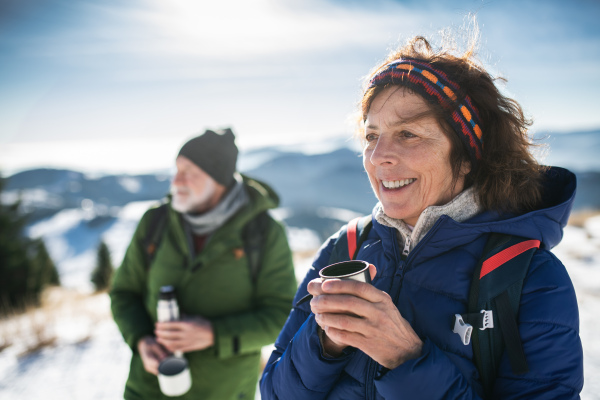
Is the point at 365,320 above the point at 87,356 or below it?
above

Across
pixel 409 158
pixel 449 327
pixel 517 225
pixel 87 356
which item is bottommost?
pixel 87 356

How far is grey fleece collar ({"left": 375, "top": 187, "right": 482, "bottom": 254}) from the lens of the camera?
1535mm

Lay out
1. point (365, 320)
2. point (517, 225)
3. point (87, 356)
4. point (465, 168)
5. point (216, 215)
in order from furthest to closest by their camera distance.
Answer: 1. point (87, 356)
2. point (216, 215)
3. point (465, 168)
4. point (517, 225)
5. point (365, 320)

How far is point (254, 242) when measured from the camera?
2.89m

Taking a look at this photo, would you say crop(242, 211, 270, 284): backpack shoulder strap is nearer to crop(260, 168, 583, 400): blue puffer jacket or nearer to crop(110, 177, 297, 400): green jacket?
crop(110, 177, 297, 400): green jacket

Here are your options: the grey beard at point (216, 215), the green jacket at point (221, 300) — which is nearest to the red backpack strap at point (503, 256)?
the green jacket at point (221, 300)

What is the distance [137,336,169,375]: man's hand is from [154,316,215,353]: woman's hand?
12 cm

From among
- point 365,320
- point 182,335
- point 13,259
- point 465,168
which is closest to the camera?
point 365,320

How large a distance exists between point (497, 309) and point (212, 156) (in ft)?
8.76

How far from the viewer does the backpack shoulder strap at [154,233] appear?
3.00 metres

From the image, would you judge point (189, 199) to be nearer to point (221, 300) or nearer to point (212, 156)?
point (212, 156)

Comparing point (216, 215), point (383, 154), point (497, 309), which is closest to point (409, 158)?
point (383, 154)

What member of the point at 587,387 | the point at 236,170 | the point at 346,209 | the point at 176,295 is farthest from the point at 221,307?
the point at 346,209

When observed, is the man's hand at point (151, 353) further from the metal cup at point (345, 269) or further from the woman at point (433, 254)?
the metal cup at point (345, 269)
